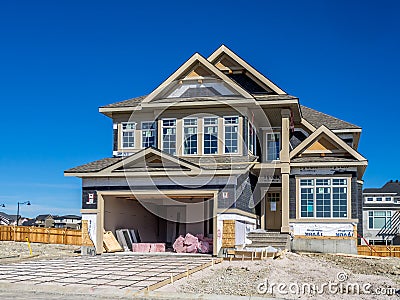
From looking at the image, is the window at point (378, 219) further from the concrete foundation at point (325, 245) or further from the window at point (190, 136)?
the window at point (190, 136)

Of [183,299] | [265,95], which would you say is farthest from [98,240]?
[183,299]

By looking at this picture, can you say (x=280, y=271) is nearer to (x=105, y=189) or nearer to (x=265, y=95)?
(x=105, y=189)

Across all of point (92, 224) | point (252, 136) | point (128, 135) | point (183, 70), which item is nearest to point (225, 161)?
point (252, 136)

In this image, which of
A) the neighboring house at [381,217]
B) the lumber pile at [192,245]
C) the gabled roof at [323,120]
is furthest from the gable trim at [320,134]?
the neighboring house at [381,217]

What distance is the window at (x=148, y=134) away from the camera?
2733 centimetres

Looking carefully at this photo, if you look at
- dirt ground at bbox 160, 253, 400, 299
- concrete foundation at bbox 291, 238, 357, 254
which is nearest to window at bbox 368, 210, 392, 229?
concrete foundation at bbox 291, 238, 357, 254

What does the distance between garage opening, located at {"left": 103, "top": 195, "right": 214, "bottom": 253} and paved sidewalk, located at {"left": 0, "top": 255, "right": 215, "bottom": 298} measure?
701cm

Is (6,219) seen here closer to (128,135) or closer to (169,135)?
(128,135)

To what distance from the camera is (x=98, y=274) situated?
51.0 ft

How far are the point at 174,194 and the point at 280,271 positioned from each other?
8188mm

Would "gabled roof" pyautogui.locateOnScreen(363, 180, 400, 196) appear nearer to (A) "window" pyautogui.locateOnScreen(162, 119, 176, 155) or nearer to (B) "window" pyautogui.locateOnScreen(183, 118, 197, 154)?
(B) "window" pyautogui.locateOnScreen(183, 118, 197, 154)

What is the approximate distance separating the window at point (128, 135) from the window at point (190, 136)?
2.83 m

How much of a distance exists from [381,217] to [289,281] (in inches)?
1599

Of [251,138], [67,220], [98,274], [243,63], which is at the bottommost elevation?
[67,220]
